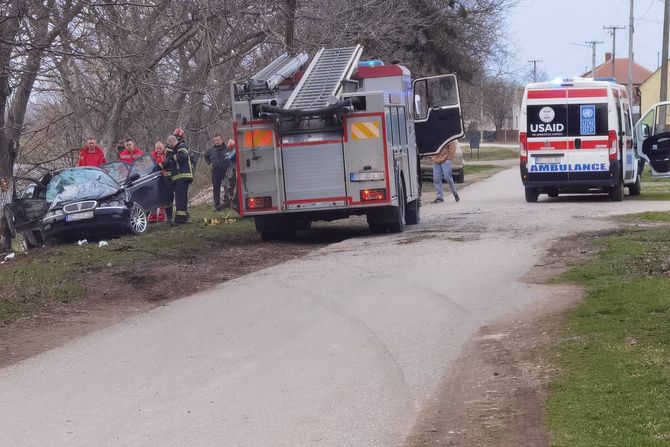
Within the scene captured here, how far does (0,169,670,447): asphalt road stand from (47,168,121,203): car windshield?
5978mm

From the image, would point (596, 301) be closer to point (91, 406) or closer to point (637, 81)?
point (91, 406)

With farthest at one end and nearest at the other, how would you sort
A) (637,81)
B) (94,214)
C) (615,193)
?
1. (637,81)
2. (615,193)
3. (94,214)

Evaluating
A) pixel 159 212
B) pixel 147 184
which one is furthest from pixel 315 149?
pixel 159 212

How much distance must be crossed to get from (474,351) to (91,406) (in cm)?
316

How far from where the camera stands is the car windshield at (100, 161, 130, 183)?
21.0 m

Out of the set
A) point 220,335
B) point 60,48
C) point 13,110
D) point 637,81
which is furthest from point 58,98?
point 637,81

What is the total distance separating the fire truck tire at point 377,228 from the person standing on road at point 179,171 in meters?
4.56

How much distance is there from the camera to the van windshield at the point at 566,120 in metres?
23.0

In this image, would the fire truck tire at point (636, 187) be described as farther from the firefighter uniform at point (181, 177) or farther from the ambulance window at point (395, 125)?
the firefighter uniform at point (181, 177)

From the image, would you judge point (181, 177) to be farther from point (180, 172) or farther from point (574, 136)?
point (574, 136)

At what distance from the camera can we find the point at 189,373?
8.02 metres

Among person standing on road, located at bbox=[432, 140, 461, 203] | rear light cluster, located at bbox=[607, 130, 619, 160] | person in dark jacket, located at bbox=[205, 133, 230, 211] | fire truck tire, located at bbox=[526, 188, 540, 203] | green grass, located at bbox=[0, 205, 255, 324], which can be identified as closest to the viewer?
green grass, located at bbox=[0, 205, 255, 324]

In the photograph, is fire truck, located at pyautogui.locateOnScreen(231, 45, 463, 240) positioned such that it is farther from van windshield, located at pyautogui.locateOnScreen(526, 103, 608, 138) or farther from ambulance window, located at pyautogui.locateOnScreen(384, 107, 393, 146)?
van windshield, located at pyautogui.locateOnScreen(526, 103, 608, 138)

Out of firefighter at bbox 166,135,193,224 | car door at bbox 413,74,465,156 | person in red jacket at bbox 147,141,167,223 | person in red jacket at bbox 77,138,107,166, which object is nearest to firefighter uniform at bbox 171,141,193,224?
firefighter at bbox 166,135,193,224
